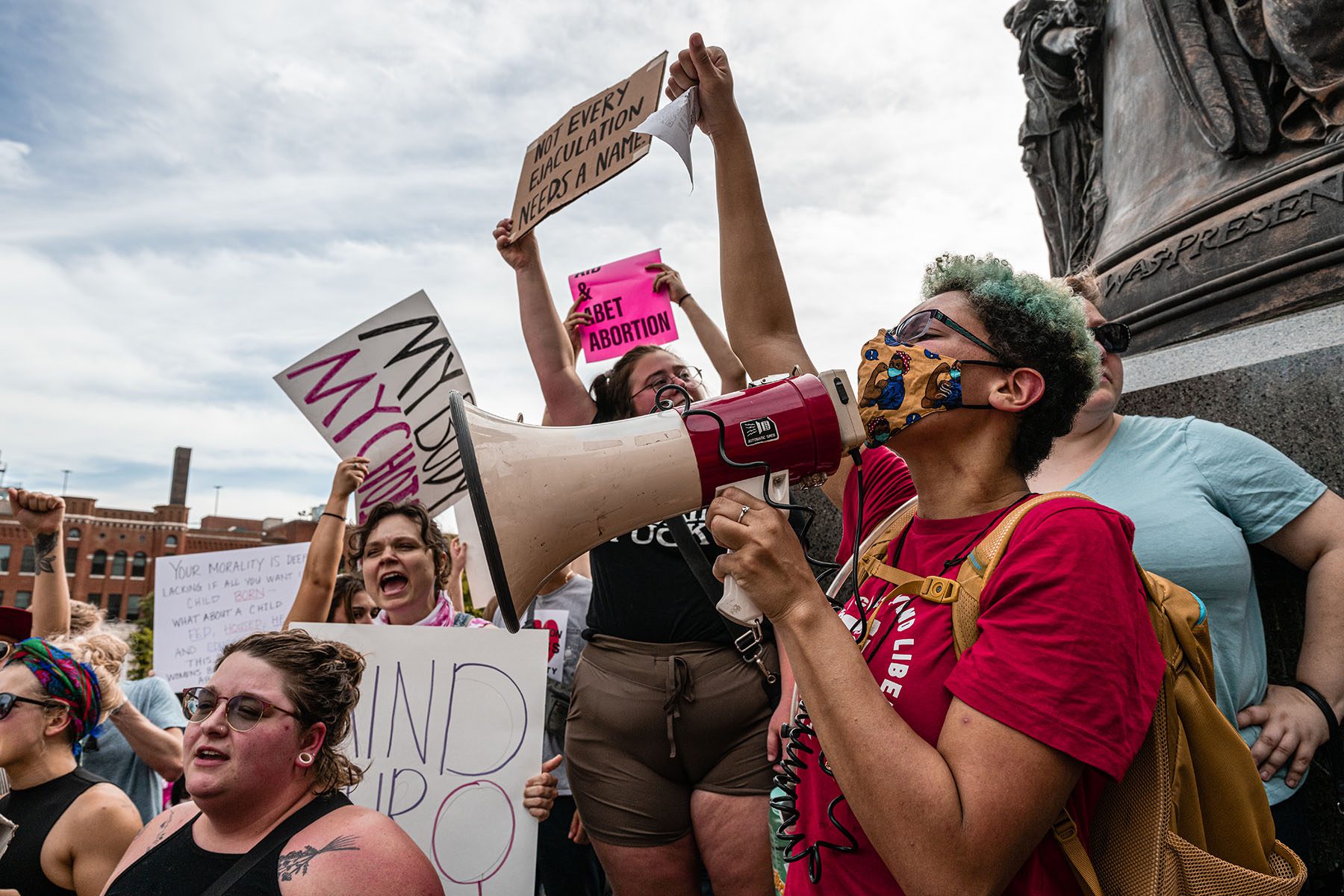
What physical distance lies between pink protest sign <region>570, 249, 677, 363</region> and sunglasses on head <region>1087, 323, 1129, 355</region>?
2.36 metres

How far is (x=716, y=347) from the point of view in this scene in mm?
4047

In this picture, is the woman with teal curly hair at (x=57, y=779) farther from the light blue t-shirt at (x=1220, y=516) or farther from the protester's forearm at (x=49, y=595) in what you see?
the light blue t-shirt at (x=1220, y=516)

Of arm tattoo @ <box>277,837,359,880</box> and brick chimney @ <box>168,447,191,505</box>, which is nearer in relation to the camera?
arm tattoo @ <box>277,837,359,880</box>

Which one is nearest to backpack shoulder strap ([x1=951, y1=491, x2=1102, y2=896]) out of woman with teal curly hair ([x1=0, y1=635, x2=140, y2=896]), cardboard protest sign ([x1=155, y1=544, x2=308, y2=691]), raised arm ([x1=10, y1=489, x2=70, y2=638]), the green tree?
woman with teal curly hair ([x1=0, y1=635, x2=140, y2=896])

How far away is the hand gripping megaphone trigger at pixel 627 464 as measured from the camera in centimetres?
160

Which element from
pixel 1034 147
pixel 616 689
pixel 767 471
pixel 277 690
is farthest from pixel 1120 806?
Result: pixel 1034 147

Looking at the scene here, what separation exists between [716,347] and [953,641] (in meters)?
2.69

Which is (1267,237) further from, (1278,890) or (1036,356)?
(1278,890)

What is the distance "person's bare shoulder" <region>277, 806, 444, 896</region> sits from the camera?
7.77 ft

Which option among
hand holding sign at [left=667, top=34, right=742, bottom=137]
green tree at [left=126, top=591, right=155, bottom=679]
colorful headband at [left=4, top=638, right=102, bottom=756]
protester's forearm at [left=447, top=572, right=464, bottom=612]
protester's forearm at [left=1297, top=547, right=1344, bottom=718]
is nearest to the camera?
protester's forearm at [left=1297, top=547, right=1344, bottom=718]

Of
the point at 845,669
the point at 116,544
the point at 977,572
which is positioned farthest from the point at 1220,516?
the point at 116,544

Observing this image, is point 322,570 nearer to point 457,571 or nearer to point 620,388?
point 457,571

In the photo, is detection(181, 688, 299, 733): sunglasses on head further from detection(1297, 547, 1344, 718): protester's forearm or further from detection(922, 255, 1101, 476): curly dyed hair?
detection(1297, 547, 1344, 718): protester's forearm

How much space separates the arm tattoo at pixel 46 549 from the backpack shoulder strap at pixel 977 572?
4.49 m
